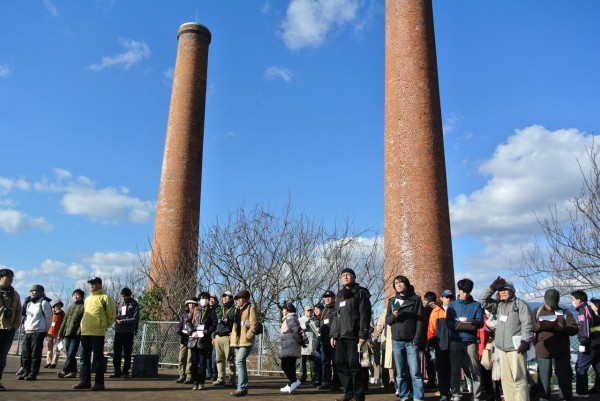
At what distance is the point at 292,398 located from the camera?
27.7 feet

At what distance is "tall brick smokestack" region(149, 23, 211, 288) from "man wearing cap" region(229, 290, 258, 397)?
13.8 metres

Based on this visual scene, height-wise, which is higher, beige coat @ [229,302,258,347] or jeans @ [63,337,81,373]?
beige coat @ [229,302,258,347]

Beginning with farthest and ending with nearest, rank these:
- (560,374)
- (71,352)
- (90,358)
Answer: (71,352), (90,358), (560,374)

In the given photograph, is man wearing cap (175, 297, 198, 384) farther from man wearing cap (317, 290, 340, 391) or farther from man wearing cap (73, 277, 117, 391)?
man wearing cap (317, 290, 340, 391)

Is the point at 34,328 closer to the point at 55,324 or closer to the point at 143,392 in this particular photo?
the point at 143,392

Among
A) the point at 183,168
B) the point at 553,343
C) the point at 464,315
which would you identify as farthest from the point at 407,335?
the point at 183,168

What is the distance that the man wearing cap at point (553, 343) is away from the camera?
26.0ft

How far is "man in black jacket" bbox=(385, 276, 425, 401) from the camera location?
23.6 ft

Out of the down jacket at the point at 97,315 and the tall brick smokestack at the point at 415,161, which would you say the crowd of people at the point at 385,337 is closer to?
the down jacket at the point at 97,315

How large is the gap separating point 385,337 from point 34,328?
6.43 meters

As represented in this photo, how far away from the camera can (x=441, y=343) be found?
804 centimetres

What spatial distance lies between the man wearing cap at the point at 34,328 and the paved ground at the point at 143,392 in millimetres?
272

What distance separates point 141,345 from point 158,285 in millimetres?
7586

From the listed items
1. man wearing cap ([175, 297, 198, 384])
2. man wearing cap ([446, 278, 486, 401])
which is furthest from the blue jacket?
man wearing cap ([175, 297, 198, 384])
